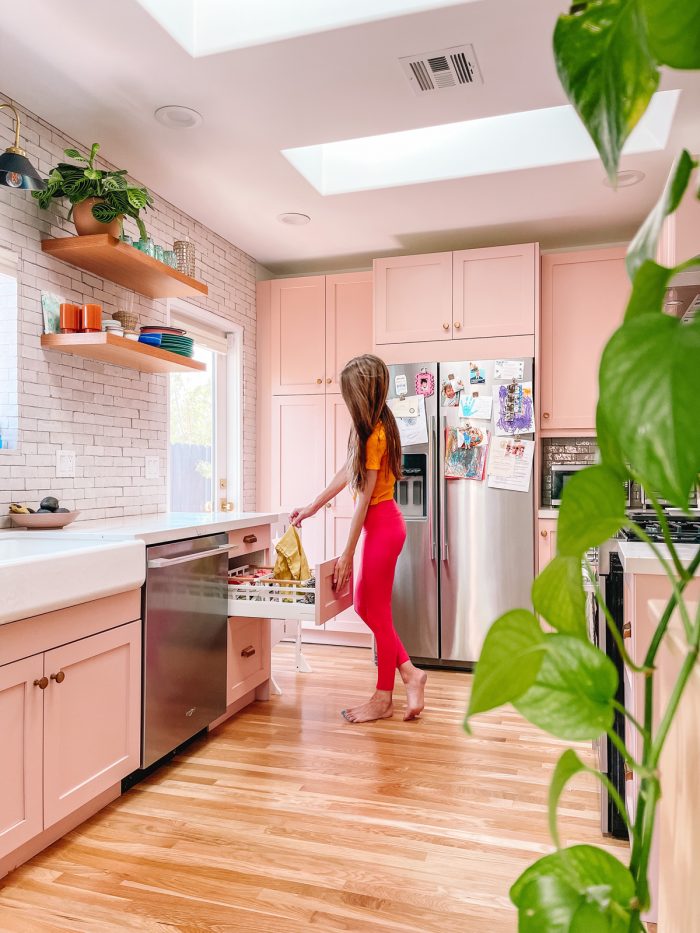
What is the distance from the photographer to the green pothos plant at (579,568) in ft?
1.02

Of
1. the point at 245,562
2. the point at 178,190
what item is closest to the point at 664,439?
the point at 245,562

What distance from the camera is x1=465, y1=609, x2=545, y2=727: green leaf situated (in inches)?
13.7

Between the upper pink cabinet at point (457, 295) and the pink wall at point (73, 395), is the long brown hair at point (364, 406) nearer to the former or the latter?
the pink wall at point (73, 395)

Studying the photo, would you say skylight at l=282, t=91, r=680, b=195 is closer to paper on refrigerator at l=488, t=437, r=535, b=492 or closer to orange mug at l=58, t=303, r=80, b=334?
orange mug at l=58, t=303, r=80, b=334

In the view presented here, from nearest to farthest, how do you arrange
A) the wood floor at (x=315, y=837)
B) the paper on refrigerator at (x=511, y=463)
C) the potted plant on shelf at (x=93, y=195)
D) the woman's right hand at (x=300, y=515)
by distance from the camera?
the wood floor at (x=315, y=837) < the potted plant on shelf at (x=93, y=195) < the woman's right hand at (x=300, y=515) < the paper on refrigerator at (x=511, y=463)

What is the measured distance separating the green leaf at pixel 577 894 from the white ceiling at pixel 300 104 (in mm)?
2309

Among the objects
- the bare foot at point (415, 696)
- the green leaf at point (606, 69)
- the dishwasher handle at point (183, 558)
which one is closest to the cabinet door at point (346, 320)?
the dishwasher handle at point (183, 558)

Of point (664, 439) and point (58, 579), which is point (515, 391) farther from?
point (664, 439)

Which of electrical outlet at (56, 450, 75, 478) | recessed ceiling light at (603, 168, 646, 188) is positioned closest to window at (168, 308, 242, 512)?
electrical outlet at (56, 450, 75, 478)

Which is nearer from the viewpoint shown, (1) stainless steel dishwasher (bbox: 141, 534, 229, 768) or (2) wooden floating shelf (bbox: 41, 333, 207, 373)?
(1) stainless steel dishwasher (bbox: 141, 534, 229, 768)

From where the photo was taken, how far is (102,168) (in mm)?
3057

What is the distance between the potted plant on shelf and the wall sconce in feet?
0.44

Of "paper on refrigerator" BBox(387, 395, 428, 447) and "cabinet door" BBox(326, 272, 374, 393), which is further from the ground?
"cabinet door" BBox(326, 272, 374, 393)

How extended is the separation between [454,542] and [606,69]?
3.58 meters
